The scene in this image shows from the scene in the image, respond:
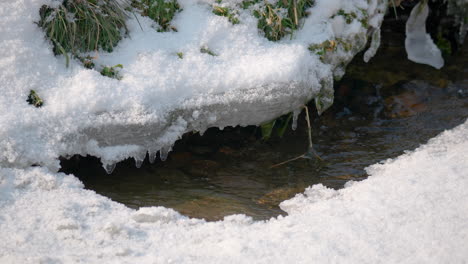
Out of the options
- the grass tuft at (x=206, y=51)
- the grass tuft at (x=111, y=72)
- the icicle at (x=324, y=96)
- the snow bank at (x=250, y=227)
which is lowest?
the snow bank at (x=250, y=227)

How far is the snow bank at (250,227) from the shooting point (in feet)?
9.34

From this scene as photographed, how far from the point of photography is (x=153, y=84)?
385 cm

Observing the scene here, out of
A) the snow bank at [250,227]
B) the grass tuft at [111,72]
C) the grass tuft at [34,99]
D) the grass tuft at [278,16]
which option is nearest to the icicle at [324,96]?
the grass tuft at [278,16]

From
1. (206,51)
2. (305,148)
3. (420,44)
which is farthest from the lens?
(420,44)

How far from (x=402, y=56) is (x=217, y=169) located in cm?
293

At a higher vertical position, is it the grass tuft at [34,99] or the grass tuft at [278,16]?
the grass tuft at [278,16]

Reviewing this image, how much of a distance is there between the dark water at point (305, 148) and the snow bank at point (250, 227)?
1.19 ft

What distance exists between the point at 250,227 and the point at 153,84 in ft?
4.25

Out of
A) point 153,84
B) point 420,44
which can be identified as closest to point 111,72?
point 153,84

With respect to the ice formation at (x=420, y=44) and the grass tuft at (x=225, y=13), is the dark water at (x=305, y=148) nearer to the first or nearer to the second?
the ice formation at (x=420, y=44)

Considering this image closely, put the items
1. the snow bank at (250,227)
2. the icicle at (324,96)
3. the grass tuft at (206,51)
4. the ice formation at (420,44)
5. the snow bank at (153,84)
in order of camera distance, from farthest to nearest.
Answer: the ice formation at (420,44), the icicle at (324,96), the grass tuft at (206,51), the snow bank at (153,84), the snow bank at (250,227)

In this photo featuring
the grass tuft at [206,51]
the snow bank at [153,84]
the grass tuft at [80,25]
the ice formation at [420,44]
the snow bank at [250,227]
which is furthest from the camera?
the ice formation at [420,44]

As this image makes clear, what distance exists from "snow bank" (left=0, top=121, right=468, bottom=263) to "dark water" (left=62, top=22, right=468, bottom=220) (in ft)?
1.19

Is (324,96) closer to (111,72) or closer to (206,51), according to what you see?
(206,51)
